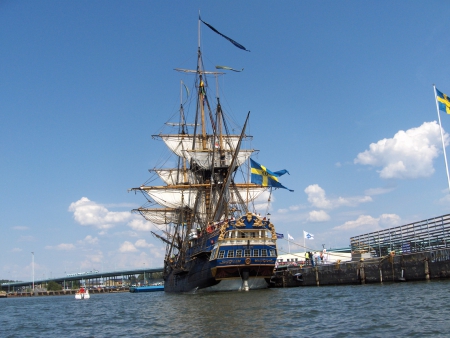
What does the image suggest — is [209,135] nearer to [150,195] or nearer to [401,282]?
[150,195]

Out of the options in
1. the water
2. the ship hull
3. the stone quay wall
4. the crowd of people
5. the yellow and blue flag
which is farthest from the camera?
the crowd of people

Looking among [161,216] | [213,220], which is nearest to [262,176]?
[213,220]

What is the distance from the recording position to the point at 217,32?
211 feet

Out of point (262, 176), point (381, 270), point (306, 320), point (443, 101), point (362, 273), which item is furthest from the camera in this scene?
point (262, 176)

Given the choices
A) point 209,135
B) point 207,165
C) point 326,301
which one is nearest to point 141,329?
point 326,301

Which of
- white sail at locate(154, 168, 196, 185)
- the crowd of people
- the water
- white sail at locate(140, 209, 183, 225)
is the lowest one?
the water

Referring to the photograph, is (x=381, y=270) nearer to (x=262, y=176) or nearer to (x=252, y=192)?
(x=262, y=176)

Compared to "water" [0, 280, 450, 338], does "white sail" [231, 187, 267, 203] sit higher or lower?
higher

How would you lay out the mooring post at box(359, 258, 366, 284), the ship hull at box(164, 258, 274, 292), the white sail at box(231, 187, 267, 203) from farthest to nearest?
the white sail at box(231, 187, 267, 203) < the ship hull at box(164, 258, 274, 292) < the mooring post at box(359, 258, 366, 284)

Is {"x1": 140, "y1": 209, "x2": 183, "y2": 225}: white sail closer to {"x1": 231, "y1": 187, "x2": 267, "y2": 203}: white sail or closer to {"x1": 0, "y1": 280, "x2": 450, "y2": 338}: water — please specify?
{"x1": 231, "y1": 187, "x2": 267, "y2": 203}: white sail

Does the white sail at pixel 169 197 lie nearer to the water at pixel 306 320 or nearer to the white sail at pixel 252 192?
the white sail at pixel 252 192

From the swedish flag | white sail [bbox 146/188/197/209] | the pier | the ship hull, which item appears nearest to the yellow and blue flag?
the pier

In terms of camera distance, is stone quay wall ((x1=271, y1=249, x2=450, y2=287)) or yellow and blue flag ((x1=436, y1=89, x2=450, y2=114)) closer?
stone quay wall ((x1=271, y1=249, x2=450, y2=287))

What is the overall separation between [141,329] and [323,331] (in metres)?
11.2
